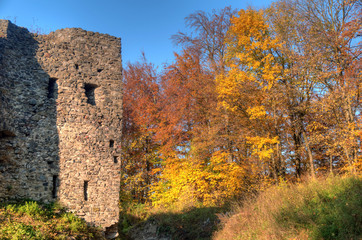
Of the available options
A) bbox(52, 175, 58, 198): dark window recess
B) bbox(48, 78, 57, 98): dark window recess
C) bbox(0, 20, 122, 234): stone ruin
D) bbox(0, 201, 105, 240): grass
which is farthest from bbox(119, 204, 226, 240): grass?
bbox(48, 78, 57, 98): dark window recess

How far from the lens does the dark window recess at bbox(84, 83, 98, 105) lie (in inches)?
472

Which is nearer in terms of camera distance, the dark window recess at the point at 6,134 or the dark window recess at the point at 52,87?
the dark window recess at the point at 6,134

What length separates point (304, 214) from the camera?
26.2 feet

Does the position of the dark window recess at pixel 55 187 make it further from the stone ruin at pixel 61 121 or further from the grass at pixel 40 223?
the grass at pixel 40 223

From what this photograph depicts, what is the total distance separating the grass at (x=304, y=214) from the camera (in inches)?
276

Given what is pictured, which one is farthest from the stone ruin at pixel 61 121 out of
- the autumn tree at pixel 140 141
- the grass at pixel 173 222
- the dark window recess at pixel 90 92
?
the autumn tree at pixel 140 141

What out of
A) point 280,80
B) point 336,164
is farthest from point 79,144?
point 336,164

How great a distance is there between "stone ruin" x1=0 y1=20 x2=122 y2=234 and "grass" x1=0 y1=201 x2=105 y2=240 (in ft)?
1.31

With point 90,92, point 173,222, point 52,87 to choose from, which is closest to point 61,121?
point 52,87

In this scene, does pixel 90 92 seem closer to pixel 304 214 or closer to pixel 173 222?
pixel 173 222

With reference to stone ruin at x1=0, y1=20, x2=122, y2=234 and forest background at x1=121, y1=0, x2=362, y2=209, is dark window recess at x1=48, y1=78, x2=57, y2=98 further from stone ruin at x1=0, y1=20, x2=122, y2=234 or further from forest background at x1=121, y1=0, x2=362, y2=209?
forest background at x1=121, y1=0, x2=362, y2=209

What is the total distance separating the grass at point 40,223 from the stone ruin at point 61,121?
400 mm

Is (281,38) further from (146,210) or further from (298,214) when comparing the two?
(146,210)

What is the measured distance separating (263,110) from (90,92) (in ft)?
25.0
